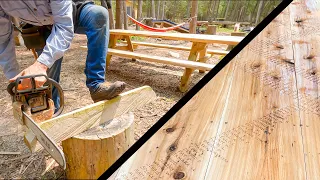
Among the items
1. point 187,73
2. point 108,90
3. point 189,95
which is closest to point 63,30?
point 108,90

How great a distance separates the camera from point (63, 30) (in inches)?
58.3

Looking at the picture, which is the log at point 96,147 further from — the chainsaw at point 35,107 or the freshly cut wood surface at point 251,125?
the freshly cut wood surface at point 251,125

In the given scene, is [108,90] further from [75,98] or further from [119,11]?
[119,11]

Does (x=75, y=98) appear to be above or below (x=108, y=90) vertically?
Answer: below

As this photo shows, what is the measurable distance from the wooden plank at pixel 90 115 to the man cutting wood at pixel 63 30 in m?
0.09

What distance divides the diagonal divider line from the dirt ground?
5.47 ft

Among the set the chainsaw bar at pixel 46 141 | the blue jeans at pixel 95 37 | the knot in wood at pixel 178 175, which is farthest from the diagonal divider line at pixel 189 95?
the blue jeans at pixel 95 37

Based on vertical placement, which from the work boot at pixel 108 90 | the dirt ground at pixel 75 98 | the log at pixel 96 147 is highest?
the work boot at pixel 108 90

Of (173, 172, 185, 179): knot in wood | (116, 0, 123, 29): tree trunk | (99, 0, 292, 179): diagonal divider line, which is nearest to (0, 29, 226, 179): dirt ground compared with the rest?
(116, 0, 123, 29): tree trunk

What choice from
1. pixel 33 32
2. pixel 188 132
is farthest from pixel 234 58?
pixel 33 32

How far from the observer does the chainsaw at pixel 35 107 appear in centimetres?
122

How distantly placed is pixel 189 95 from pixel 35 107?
98 cm

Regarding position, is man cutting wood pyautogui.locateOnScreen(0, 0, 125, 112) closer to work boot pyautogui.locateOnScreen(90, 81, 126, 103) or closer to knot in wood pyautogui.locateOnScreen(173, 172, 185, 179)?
work boot pyautogui.locateOnScreen(90, 81, 126, 103)

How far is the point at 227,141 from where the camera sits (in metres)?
0.62
